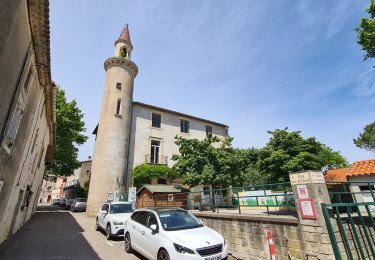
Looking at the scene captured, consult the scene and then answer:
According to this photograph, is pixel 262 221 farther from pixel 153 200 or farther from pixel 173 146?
pixel 173 146

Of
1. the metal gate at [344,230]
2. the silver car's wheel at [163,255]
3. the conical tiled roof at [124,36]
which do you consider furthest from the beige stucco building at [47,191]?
the metal gate at [344,230]

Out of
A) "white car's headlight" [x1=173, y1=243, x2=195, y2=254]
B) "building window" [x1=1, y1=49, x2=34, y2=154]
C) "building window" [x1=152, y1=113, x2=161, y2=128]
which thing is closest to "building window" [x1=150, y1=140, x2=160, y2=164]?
"building window" [x1=152, y1=113, x2=161, y2=128]

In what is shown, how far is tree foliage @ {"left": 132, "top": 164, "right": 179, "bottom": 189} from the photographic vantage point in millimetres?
21734

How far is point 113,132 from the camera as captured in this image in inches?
867

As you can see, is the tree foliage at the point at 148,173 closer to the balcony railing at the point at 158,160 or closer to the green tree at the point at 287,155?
the balcony railing at the point at 158,160

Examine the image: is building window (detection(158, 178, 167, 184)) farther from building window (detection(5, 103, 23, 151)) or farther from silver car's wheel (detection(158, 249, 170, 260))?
silver car's wheel (detection(158, 249, 170, 260))

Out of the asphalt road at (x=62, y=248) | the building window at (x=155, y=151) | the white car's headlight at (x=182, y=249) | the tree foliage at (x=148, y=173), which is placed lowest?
the asphalt road at (x=62, y=248)

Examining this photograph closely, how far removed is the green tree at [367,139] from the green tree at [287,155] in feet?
54.4

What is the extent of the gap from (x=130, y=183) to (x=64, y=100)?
44.3 ft

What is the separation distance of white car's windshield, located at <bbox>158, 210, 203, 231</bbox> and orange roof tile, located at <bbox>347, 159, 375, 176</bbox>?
1115cm

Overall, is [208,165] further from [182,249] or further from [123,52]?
[123,52]

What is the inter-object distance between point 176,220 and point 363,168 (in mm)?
12317

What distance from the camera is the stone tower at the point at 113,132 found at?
20.8 m

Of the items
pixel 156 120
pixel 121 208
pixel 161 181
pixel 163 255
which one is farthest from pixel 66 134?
pixel 163 255
